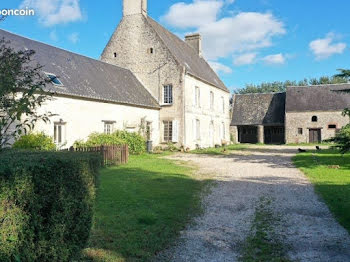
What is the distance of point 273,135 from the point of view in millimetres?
39750

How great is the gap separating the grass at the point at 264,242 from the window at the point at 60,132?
38.5ft

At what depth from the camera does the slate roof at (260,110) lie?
38.7 m

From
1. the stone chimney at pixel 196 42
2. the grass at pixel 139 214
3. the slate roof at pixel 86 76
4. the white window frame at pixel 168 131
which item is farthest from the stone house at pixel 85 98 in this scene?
the stone chimney at pixel 196 42

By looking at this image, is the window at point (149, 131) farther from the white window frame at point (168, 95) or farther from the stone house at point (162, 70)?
the white window frame at point (168, 95)

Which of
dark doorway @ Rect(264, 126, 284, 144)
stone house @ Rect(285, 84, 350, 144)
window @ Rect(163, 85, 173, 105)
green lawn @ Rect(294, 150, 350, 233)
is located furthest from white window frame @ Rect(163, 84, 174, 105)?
dark doorway @ Rect(264, 126, 284, 144)

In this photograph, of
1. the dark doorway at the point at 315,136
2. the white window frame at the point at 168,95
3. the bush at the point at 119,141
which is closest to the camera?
the bush at the point at 119,141

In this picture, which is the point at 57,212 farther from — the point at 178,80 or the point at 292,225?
the point at 178,80

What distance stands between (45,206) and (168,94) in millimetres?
21485

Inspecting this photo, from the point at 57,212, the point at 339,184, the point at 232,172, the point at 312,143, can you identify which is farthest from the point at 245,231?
the point at 312,143

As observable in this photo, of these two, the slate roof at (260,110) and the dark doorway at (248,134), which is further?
the dark doorway at (248,134)

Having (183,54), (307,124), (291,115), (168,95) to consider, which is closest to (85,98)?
(168,95)

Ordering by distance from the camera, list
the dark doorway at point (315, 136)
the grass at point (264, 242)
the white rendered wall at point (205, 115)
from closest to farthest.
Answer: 1. the grass at point (264, 242)
2. the white rendered wall at point (205, 115)
3. the dark doorway at point (315, 136)

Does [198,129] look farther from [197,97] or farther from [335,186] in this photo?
[335,186]

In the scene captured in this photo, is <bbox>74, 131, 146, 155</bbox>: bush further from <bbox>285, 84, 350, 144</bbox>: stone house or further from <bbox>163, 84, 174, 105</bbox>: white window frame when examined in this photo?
<bbox>285, 84, 350, 144</bbox>: stone house
